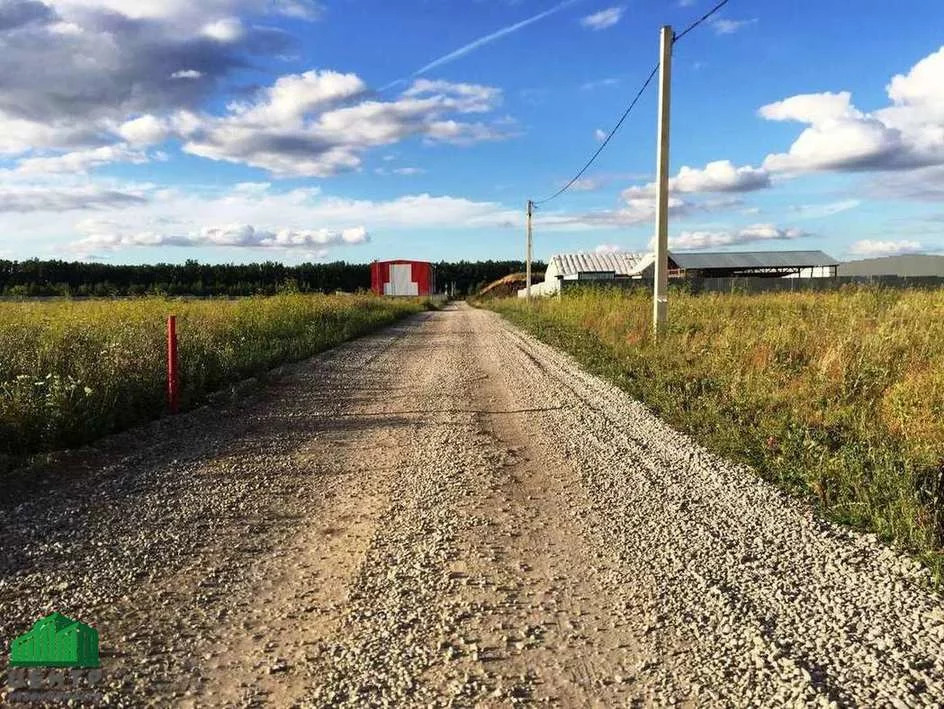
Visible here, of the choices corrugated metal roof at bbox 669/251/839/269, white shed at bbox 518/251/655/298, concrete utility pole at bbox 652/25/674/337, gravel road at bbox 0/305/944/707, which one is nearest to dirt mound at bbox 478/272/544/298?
white shed at bbox 518/251/655/298

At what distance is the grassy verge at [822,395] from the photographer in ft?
15.3

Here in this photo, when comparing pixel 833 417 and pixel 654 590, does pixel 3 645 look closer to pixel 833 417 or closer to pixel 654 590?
pixel 654 590

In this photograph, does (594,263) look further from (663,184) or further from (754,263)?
(663,184)

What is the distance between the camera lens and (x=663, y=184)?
14.9 metres

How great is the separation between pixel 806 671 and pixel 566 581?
123 cm

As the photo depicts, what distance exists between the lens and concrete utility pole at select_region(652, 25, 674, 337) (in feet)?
48.4

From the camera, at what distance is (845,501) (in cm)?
470

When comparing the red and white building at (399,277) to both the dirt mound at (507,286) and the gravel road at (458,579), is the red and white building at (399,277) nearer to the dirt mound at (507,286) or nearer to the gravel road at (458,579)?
the dirt mound at (507,286)

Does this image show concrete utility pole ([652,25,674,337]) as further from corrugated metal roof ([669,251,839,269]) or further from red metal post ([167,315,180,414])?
corrugated metal roof ([669,251,839,269])

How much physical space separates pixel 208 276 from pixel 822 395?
114 m

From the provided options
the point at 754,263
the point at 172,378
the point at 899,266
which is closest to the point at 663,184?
the point at 172,378

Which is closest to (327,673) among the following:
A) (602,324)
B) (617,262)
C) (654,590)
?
(654,590)

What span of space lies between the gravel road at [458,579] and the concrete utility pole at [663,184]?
8.80m

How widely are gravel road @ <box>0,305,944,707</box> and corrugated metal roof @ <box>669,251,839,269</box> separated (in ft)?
214
